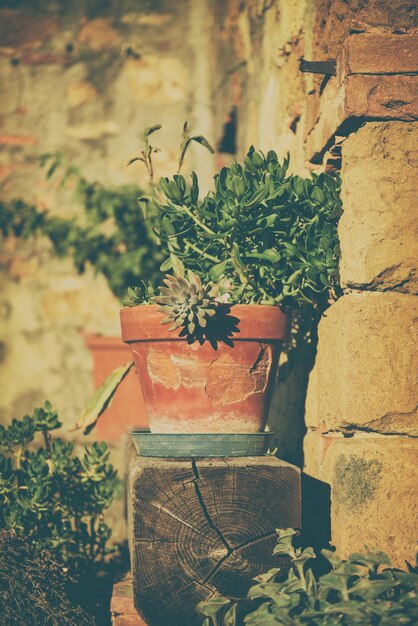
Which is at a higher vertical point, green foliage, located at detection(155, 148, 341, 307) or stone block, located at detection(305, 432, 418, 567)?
green foliage, located at detection(155, 148, 341, 307)

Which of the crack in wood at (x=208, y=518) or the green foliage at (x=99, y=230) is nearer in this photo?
the crack in wood at (x=208, y=518)

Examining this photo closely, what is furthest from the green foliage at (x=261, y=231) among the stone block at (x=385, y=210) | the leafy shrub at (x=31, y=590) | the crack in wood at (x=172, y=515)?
the leafy shrub at (x=31, y=590)

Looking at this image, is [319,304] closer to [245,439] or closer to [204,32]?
[245,439]

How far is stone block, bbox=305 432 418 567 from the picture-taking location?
6.07ft

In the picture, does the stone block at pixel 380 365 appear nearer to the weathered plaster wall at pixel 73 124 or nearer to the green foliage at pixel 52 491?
the green foliage at pixel 52 491

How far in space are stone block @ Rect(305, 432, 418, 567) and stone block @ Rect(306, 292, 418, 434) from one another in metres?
0.06

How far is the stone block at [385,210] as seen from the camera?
1913 millimetres

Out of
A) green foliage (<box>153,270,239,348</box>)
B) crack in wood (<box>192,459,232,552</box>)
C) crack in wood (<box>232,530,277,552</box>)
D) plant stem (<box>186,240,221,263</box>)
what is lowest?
crack in wood (<box>232,530,277,552</box>)

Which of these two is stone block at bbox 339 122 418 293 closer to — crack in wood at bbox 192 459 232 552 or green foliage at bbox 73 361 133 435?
crack in wood at bbox 192 459 232 552

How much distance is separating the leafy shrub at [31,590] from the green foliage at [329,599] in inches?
18.0

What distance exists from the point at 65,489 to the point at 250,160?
4.16 ft

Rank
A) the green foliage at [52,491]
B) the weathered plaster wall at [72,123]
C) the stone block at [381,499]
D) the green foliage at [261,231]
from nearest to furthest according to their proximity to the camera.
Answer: the stone block at [381,499] → the green foliage at [261,231] → the green foliage at [52,491] → the weathered plaster wall at [72,123]

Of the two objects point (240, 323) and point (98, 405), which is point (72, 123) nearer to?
point (98, 405)

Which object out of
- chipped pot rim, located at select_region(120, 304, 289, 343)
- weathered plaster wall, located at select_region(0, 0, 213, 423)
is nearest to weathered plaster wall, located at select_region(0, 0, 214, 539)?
weathered plaster wall, located at select_region(0, 0, 213, 423)
